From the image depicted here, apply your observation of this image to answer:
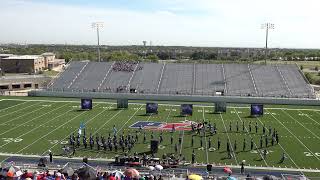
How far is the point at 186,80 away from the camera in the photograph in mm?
54062

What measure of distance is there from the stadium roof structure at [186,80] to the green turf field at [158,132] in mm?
7826

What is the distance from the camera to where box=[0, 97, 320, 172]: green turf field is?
23.6 m

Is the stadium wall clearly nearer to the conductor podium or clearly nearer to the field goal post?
the field goal post

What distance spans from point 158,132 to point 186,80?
25135mm

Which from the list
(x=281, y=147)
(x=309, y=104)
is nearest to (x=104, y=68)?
(x=309, y=104)

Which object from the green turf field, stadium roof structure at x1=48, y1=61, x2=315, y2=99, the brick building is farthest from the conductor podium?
the brick building

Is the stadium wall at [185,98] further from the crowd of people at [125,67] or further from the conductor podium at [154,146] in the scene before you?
the conductor podium at [154,146]

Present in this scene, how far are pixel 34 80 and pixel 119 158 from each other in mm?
41594

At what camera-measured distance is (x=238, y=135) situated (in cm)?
2888

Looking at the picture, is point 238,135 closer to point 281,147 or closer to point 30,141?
point 281,147

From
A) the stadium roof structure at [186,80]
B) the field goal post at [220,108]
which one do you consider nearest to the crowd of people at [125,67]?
the stadium roof structure at [186,80]

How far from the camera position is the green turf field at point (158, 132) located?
23641 mm

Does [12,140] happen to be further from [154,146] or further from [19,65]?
[19,65]

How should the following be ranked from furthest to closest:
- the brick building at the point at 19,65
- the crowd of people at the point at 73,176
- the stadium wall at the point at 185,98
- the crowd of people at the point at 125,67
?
the brick building at the point at 19,65 < the crowd of people at the point at 125,67 < the stadium wall at the point at 185,98 < the crowd of people at the point at 73,176
